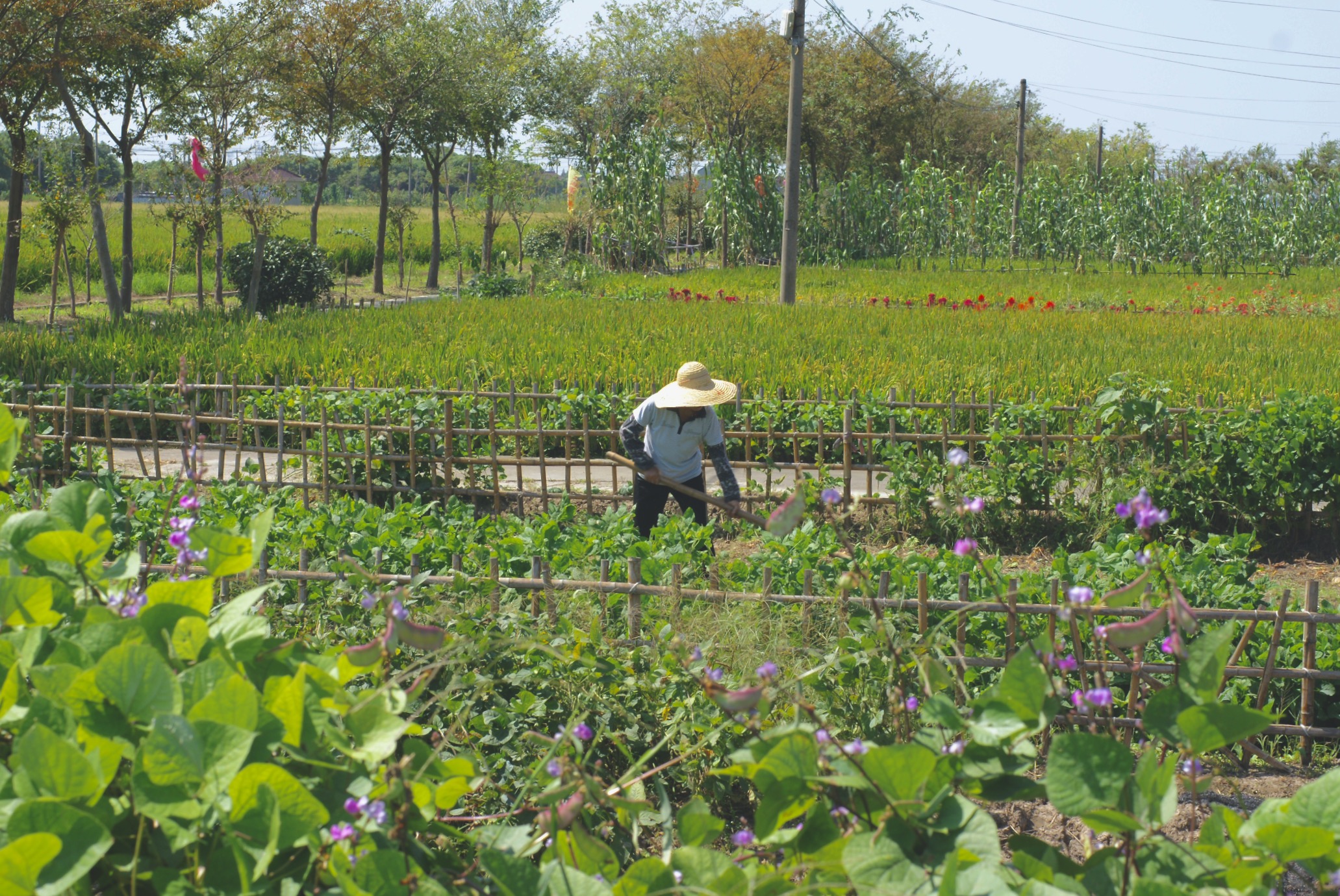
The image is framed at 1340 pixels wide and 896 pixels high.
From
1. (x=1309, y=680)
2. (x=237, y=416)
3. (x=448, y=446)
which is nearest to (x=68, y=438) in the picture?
(x=237, y=416)

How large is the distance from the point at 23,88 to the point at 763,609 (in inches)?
637

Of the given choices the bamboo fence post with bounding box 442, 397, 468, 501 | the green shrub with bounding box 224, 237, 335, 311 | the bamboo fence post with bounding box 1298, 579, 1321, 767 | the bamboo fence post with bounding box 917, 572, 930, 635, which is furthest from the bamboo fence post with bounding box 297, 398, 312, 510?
the green shrub with bounding box 224, 237, 335, 311

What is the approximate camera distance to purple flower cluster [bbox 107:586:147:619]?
5.05 ft

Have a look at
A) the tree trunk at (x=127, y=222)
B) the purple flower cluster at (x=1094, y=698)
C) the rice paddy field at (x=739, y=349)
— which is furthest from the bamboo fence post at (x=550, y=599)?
the tree trunk at (x=127, y=222)

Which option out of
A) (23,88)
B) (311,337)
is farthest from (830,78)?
(311,337)

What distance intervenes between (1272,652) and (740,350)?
23.7ft

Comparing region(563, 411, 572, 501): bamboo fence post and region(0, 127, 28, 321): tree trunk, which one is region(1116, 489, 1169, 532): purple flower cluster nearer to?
region(563, 411, 572, 501): bamboo fence post

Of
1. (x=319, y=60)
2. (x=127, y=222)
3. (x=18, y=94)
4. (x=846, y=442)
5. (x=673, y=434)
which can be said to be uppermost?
(x=319, y=60)

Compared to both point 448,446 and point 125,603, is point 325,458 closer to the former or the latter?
point 448,446

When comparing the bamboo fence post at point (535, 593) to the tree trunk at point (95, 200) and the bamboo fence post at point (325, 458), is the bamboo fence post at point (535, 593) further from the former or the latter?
the tree trunk at point (95, 200)

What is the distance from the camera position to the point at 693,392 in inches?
217

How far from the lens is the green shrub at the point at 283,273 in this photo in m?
19.0

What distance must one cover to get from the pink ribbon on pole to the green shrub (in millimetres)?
1501

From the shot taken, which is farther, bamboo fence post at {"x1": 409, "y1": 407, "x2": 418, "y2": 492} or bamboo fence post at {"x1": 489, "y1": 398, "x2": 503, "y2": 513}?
bamboo fence post at {"x1": 409, "y1": 407, "x2": 418, "y2": 492}
